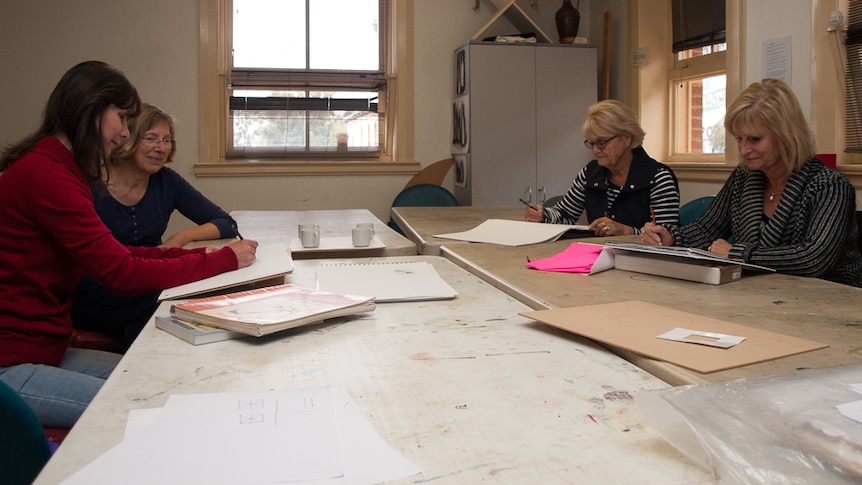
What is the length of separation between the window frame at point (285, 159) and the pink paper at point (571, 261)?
3.24 meters

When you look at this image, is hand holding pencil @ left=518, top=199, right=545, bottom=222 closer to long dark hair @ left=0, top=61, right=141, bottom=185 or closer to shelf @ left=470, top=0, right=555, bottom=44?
long dark hair @ left=0, top=61, right=141, bottom=185

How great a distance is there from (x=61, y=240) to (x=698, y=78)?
3896 mm

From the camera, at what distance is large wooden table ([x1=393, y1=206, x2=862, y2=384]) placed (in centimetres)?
100

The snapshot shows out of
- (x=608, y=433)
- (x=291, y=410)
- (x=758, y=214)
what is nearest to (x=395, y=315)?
(x=291, y=410)

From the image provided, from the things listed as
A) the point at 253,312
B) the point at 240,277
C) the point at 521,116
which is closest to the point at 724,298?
the point at 253,312

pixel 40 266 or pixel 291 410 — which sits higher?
pixel 40 266

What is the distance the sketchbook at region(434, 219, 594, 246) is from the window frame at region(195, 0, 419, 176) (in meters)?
2.49

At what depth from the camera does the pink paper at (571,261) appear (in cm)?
179

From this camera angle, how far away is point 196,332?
1171mm

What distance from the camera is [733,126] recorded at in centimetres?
218

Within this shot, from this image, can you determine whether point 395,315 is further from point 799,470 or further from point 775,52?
point 775,52

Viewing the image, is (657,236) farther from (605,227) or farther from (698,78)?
(698,78)

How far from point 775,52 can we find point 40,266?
10.6ft

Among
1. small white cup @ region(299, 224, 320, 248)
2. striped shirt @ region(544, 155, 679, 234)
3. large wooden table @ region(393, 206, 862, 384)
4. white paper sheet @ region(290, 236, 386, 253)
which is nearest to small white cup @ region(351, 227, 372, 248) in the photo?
white paper sheet @ region(290, 236, 386, 253)
